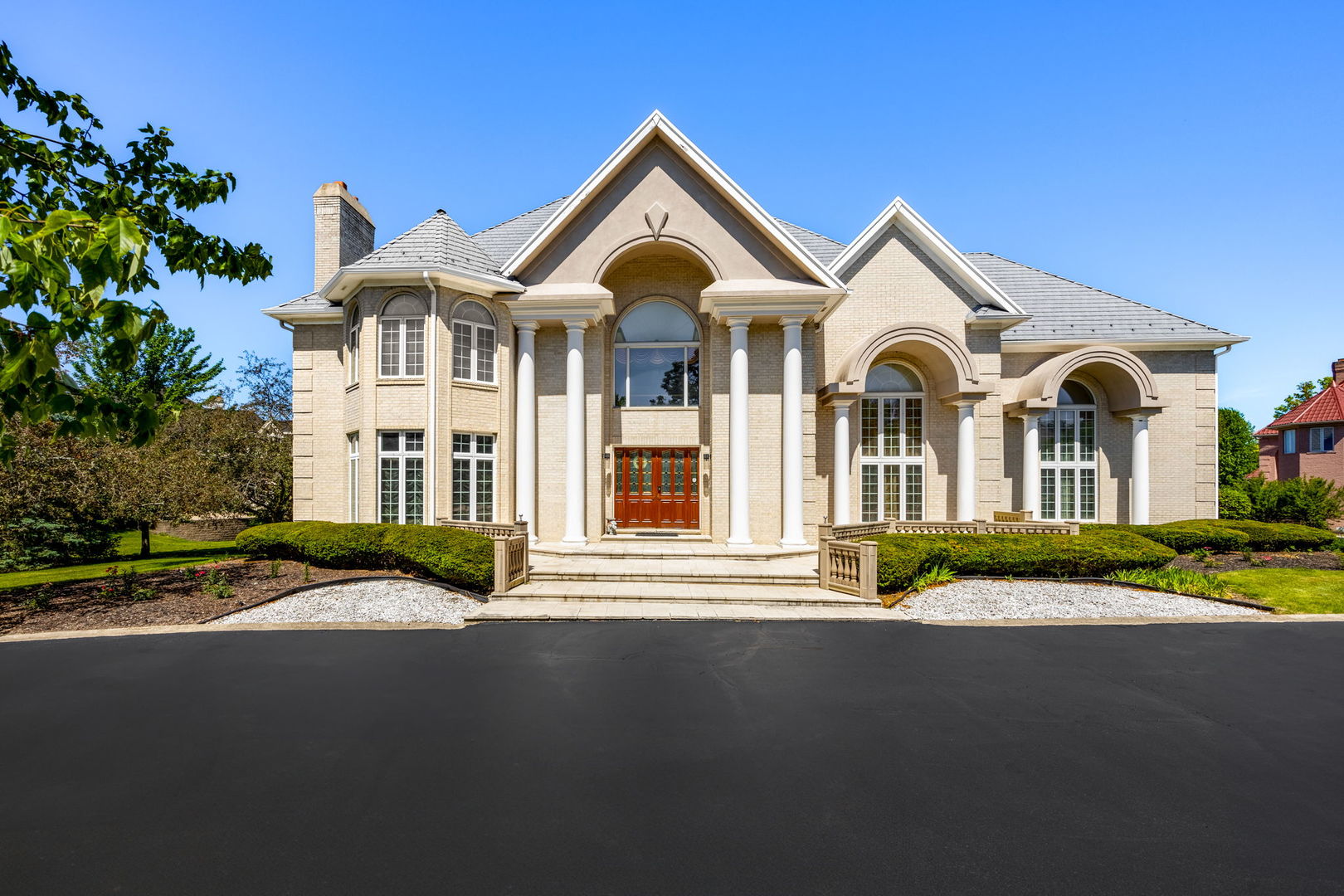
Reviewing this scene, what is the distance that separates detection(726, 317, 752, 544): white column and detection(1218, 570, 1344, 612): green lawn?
10.2 meters

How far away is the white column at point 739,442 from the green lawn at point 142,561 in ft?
45.4

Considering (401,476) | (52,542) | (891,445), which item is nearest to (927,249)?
(891,445)

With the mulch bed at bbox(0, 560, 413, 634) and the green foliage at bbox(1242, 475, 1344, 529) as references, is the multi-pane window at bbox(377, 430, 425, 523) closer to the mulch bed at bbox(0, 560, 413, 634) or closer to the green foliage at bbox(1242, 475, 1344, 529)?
the mulch bed at bbox(0, 560, 413, 634)

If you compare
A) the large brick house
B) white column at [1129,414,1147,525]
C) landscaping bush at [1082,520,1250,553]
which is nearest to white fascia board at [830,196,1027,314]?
the large brick house

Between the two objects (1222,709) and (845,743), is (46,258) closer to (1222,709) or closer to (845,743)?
(845,743)

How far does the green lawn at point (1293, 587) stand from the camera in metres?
11.1

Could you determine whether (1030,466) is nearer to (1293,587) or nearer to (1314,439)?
(1293,587)

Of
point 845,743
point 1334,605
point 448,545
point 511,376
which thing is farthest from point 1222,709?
point 511,376

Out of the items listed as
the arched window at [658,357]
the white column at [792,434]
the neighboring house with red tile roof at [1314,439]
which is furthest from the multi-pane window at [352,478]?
the neighboring house with red tile roof at [1314,439]

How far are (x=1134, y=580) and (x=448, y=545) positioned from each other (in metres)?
14.1

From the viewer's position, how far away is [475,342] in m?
15.7

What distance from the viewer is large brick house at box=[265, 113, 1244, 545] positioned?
15.2m

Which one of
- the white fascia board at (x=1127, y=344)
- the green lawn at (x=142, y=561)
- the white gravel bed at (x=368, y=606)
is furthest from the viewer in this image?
the white fascia board at (x=1127, y=344)

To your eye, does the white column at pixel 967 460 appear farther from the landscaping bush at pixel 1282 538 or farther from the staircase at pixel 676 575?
the landscaping bush at pixel 1282 538
